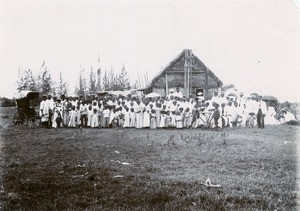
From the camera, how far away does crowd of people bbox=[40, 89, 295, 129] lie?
11195 mm

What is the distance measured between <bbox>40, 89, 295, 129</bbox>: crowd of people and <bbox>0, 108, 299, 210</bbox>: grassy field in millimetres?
2484

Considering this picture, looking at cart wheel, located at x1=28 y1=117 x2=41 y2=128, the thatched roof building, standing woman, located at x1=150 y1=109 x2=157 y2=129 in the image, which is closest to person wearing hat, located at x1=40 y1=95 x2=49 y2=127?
cart wheel, located at x1=28 y1=117 x2=41 y2=128

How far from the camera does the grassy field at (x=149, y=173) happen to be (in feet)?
17.1

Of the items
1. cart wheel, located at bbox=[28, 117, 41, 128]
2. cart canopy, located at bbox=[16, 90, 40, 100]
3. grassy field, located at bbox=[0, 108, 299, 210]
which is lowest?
grassy field, located at bbox=[0, 108, 299, 210]

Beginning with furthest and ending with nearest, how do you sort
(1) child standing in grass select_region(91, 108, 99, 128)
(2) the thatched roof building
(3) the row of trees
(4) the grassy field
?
(2) the thatched roof building → (1) child standing in grass select_region(91, 108, 99, 128) → (3) the row of trees → (4) the grassy field

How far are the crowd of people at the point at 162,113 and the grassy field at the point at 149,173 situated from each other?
2484 millimetres

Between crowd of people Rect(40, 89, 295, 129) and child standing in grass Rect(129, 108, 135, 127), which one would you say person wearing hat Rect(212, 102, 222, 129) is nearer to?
crowd of people Rect(40, 89, 295, 129)

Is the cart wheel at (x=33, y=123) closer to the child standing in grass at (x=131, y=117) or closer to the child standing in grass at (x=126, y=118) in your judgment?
the child standing in grass at (x=126, y=118)

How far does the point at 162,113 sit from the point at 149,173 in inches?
241

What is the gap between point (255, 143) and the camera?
801 centimetres

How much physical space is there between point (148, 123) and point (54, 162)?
220 inches

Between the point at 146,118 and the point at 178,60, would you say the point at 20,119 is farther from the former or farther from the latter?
the point at 178,60

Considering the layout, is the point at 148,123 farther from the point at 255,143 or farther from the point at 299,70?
the point at 299,70

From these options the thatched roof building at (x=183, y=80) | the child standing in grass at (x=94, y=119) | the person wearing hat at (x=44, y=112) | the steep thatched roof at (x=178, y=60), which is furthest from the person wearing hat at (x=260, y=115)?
the person wearing hat at (x=44, y=112)
